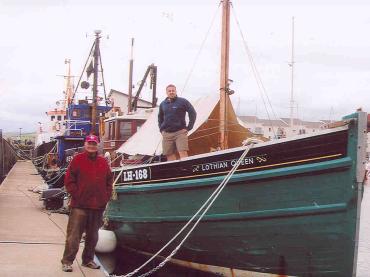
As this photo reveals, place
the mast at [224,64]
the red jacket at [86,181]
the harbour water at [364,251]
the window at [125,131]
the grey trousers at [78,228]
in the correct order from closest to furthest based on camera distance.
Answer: the red jacket at [86,181]
the grey trousers at [78,228]
the mast at [224,64]
the harbour water at [364,251]
the window at [125,131]

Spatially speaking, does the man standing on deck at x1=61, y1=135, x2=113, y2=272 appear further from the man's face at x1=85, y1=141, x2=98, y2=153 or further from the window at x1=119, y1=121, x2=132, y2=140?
the window at x1=119, y1=121, x2=132, y2=140

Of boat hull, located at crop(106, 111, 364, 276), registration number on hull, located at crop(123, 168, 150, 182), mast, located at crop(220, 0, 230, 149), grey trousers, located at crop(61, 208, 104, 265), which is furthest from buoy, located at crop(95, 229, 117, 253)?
mast, located at crop(220, 0, 230, 149)

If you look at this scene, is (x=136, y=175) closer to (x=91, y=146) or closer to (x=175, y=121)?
(x=175, y=121)

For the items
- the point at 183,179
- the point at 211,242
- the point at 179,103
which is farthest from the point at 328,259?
the point at 179,103

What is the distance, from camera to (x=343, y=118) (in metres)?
6.33

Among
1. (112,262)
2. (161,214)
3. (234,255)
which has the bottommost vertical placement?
(112,262)

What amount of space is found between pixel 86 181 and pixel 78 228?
2.25 feet

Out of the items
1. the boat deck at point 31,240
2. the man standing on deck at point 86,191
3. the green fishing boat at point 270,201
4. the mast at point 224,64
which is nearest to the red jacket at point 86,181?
the man standing on deck at point 86,191

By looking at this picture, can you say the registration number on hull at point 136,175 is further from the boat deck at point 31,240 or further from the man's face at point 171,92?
the boat deck at point 31,240

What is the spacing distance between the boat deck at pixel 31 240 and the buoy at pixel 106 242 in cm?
77

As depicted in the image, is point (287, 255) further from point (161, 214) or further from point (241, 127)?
point (241, 127)

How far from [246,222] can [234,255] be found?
70 cm

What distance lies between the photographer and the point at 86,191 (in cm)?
625

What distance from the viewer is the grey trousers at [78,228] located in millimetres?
6332
